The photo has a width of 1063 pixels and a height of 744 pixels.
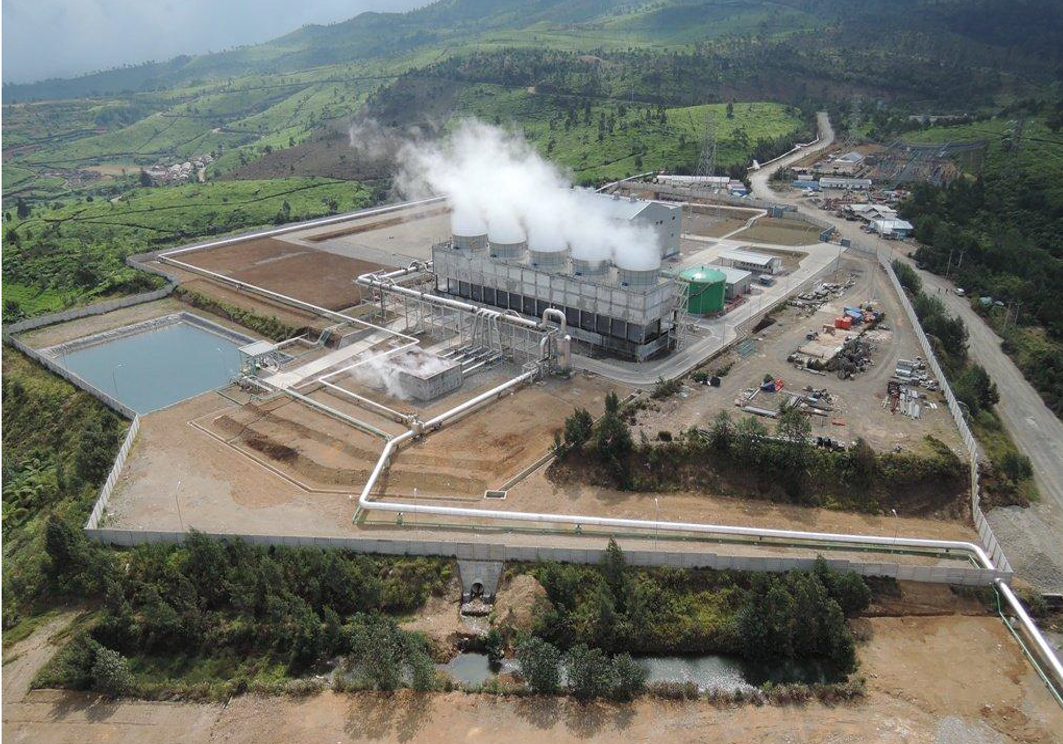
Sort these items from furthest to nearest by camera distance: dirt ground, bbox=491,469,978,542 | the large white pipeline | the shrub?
dirt ground, bbox=491,469,978,542, the large white pipeline, the shrub

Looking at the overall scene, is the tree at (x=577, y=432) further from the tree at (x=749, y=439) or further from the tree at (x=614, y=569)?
the tree at (x=614, y=569)

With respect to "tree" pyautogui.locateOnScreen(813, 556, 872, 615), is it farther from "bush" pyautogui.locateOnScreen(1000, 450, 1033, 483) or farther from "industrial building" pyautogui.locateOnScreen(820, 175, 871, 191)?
"industrial building" pyautogui.locateOnScreen(820, 175, 871, 191)

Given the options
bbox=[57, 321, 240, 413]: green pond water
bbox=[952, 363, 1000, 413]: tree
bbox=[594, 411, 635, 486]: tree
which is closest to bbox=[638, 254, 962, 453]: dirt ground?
bbox=[952, 363, 1000, 413]: tree

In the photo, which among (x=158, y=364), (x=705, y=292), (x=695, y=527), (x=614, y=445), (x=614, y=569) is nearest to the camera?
(x=614, y=569)

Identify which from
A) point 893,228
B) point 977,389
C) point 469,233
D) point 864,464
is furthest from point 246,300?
point 893,228

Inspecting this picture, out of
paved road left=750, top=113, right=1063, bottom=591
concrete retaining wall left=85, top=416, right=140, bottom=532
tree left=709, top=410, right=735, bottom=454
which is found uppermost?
concrete retaining wall left=85, top=416, right=140, bottom=532

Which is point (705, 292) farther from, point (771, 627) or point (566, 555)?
point (771, 627)

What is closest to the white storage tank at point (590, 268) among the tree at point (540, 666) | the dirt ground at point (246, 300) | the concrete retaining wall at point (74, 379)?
the dirt ground at point (246, 300)
